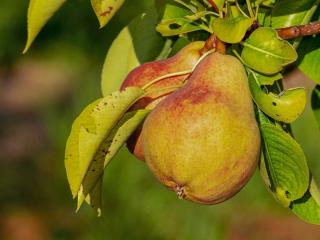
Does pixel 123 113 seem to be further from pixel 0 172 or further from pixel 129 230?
pixel 0 172

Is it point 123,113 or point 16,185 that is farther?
point 16,185

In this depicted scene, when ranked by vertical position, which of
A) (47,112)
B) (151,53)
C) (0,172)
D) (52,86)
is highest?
(151,53)

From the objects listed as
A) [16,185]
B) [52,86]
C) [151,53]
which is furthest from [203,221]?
[52,86]

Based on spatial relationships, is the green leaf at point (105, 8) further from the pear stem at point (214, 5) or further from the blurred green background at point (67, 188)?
the blurred green background at point (67, 188)

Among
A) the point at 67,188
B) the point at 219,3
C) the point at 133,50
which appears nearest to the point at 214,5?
the point at 219,3

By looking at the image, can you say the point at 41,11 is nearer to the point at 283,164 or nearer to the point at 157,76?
the point at 157,76

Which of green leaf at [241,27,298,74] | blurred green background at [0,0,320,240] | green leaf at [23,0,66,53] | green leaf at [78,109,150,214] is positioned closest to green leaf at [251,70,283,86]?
green leaf at [241,27,298,74]

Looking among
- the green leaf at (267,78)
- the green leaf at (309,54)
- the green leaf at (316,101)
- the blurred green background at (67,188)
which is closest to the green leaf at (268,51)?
the green leaf at (267,78)
